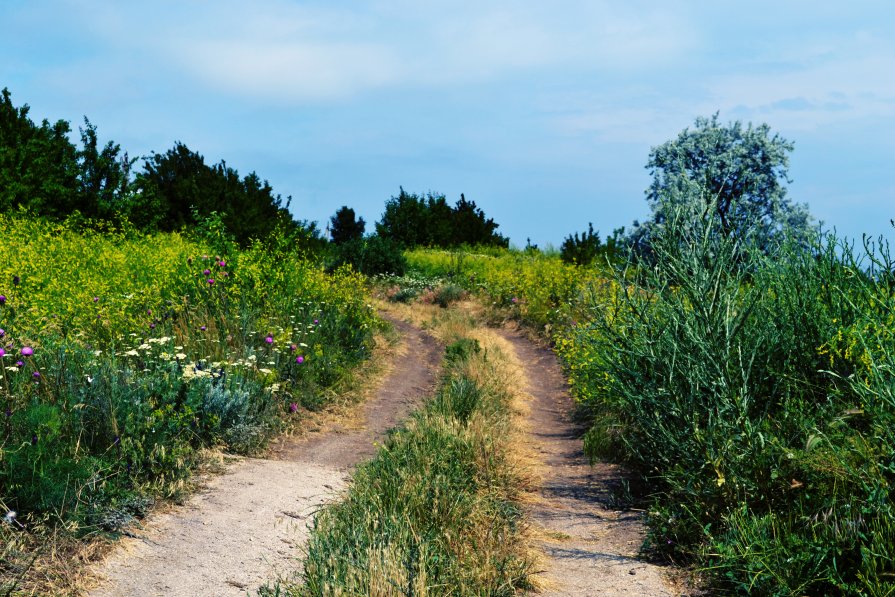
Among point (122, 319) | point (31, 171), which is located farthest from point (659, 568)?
point (31, 171)

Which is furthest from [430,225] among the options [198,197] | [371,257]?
[198,197]

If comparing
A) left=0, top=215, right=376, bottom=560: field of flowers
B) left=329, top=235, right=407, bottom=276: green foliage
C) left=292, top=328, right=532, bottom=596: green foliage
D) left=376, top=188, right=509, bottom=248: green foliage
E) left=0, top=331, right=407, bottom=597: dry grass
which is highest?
left=376, top=188, right=509, bottom=248: green foliage

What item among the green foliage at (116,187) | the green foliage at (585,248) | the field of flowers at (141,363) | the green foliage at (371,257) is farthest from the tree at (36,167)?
the green foliage at (585,248)

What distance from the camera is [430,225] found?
36.8 metres

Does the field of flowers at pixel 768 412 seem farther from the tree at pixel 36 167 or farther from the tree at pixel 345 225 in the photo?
the tree at pixel 345 225

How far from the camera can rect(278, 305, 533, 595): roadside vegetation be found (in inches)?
151

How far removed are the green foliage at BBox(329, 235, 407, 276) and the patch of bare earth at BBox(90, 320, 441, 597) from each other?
17.5 metres

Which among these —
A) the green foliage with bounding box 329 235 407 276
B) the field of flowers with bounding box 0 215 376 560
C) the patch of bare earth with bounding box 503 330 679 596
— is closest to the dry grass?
the field of flowers with bounding box 0 215 376 560

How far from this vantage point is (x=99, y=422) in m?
5.58

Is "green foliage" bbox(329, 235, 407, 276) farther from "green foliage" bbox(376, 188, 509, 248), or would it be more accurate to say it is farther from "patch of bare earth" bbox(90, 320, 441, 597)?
"patch of bare earth" bbox(90, 320, 441, 597)

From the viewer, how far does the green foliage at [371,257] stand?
24.9 m

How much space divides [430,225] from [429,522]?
32.3 metres

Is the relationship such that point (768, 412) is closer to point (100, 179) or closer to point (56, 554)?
point (56, 554)

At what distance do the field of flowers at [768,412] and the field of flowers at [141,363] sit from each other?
3.49m
